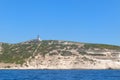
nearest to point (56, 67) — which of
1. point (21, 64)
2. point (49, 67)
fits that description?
point (49, 67)

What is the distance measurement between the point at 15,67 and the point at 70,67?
2800cm

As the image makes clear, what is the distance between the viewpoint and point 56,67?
200 m

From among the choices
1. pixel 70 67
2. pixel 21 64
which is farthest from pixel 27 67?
pixel 70 67

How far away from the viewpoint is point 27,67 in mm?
199125

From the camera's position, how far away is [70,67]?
19988cm

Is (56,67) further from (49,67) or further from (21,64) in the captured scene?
(21,64)

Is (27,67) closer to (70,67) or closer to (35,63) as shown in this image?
(35,63)

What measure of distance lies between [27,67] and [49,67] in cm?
1120

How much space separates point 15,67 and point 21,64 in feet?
11.1

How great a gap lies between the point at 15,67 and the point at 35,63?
407 inches

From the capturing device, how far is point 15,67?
19900cm

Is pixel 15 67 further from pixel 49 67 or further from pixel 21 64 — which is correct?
pixel 49 67

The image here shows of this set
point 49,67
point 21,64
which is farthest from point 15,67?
point 49,67

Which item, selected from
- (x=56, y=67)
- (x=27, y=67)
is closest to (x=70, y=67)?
(x=56, y=67)
